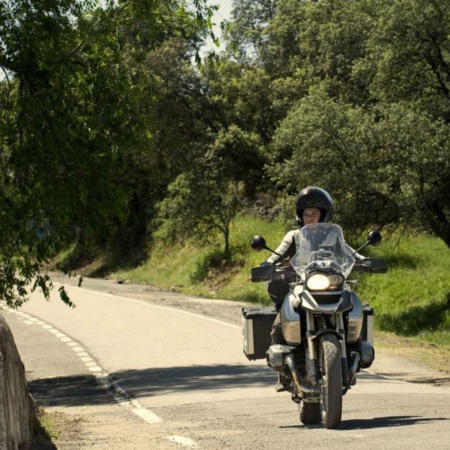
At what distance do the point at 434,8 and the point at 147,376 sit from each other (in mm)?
15099

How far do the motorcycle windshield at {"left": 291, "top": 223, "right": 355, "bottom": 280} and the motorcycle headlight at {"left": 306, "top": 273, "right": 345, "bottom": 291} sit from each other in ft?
0.89

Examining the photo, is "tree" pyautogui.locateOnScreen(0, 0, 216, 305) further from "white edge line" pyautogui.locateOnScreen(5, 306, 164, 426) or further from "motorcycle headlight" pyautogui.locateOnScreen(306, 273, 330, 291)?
"motorcycle headlight" pyautogui.locateOnScreen(306, 273, 330, 291)

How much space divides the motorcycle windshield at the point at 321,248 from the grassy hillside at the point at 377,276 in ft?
54.1

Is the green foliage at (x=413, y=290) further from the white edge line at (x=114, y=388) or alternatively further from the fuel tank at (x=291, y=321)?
the fuel tank at (x=291, y=321)

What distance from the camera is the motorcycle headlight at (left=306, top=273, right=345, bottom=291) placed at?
8.85 meters

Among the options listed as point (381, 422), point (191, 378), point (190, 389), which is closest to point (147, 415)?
point (381, 422)

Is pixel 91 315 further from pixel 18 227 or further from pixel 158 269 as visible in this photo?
pixel 158 269

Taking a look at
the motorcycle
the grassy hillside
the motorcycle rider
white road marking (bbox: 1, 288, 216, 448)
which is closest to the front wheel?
the motorcycle

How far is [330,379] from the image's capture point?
859 cm

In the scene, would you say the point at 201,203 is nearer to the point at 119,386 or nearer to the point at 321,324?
the point at 119,386

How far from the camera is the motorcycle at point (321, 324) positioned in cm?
880

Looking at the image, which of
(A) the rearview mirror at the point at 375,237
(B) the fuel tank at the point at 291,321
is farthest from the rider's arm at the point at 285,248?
(A) the rearview mirror at the point at 375,237

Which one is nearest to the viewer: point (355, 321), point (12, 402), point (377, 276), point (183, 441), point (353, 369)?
point (12, 402)

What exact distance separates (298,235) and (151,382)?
283 inches
